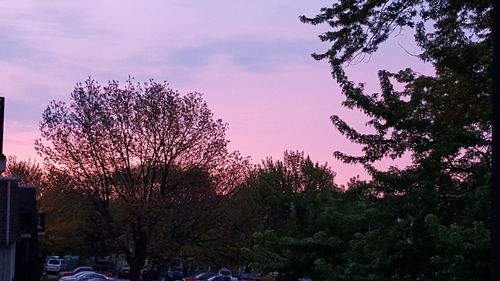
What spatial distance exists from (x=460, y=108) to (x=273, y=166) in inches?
1725

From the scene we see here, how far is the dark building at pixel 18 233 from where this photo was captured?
39875 mm

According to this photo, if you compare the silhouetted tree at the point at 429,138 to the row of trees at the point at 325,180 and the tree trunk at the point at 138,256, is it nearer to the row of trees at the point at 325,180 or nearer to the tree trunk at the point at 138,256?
the row of trees at the point at 325,180

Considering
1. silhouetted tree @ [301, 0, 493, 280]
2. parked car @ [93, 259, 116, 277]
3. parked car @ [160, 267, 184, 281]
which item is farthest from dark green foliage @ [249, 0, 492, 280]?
parked car @ [93, 259, 116, 277]

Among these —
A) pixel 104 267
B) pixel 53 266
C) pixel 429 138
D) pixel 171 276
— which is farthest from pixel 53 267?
pixel 429 138

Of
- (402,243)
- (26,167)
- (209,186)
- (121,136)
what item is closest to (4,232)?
(121,136)

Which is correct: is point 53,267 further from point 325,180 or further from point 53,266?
point 325,180

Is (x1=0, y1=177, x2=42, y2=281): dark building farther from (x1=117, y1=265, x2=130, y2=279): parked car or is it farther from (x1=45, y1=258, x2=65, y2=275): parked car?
(x1=45, y1=258, x2=65, y2=275): parked car

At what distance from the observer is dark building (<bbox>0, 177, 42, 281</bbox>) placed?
131 feet

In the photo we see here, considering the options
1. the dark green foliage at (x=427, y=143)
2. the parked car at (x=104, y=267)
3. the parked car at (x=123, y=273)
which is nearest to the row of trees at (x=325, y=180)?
the dark green foliage at (x=427, y=143)

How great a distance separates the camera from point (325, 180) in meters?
48.0

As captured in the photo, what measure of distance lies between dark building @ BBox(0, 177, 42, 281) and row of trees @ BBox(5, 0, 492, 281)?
2.70m

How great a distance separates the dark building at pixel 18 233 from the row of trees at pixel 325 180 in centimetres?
270

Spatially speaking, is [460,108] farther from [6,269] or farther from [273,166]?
[273,166]

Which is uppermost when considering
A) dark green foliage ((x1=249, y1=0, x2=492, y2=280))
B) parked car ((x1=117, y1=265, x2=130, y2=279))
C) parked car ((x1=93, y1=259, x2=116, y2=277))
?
parked car ((x1=93, y1=259, x2=116, y2=277))
